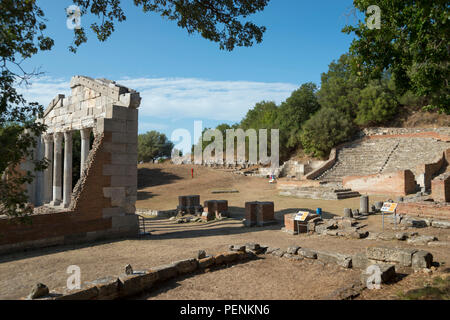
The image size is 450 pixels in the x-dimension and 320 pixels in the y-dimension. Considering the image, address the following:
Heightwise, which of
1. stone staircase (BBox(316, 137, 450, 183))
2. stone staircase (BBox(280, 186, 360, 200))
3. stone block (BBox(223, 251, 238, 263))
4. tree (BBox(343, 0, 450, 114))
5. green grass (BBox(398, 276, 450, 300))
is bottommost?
stone block (BBox(223, 251, 238, 263))

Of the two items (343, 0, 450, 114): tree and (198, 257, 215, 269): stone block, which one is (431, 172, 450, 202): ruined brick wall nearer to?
(343, 0, 450, 114): tree

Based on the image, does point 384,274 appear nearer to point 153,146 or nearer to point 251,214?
point 251,214

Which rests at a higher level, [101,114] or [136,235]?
[101,114]

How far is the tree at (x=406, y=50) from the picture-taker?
754 cm

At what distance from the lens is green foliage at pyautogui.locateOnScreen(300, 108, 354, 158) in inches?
1387

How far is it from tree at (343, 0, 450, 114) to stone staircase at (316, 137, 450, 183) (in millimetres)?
18406

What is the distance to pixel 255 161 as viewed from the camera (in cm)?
4600

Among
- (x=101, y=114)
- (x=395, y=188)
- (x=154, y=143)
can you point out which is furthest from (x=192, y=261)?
(x=154, y=143)

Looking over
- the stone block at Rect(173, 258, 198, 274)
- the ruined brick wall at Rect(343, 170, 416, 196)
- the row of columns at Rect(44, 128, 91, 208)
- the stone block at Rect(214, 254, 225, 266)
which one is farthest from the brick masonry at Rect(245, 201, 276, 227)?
the ruined brick wall at Rect(343, 170, 416, 196)

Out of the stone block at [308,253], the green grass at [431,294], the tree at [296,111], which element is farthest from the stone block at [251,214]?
the tree at [296,111]

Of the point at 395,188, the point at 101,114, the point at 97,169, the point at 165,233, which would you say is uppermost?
the point at 101,114

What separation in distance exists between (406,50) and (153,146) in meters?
62.5
